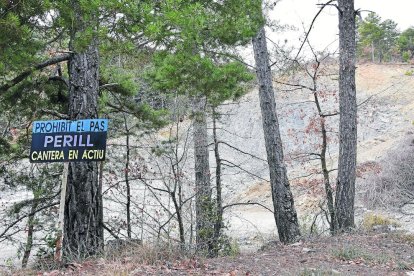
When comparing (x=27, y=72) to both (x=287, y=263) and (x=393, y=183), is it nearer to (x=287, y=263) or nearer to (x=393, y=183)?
(x=287, y=263)

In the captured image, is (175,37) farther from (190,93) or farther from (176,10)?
(190,93)

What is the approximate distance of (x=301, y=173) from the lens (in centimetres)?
2167

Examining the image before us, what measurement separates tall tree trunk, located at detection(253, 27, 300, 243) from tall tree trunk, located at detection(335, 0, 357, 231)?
92cm

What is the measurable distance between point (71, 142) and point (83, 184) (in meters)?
1.42

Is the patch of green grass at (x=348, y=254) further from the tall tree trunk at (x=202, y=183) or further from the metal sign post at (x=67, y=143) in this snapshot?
the metal sign post at (x=67, y=143)

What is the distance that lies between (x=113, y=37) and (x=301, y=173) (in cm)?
1771

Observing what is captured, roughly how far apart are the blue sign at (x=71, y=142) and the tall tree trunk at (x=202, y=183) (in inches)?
110

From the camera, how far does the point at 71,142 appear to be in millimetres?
4867

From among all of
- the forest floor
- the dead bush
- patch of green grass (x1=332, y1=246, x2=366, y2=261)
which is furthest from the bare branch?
the dead bush

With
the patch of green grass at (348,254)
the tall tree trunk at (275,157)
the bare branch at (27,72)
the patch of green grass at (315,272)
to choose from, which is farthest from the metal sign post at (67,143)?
the tall tree trunk at (275,157)

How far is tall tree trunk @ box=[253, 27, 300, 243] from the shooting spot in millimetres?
7824

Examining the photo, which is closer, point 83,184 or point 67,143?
point 67,143

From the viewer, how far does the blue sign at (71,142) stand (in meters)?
4.84

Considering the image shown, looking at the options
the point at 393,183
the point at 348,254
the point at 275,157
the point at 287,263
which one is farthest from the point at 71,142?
the point at 393,183
